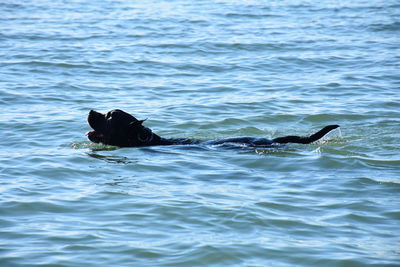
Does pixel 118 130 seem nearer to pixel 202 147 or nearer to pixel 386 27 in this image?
pixel 202 147

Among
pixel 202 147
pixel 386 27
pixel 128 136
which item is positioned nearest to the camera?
pixel 202 147

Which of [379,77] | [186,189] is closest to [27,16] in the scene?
[379,77]

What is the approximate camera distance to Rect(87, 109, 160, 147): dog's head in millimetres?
8875

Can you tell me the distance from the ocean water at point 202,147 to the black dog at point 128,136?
5.6 inches

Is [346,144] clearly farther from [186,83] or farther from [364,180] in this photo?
[186,83]

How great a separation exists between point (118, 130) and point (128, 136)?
0.65ft

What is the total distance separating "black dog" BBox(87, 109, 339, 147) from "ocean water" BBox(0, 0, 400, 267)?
5.6 inches

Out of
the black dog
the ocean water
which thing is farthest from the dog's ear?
the ocean water

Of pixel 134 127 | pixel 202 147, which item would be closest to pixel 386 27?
pixel 202 147

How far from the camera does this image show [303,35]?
711 inches

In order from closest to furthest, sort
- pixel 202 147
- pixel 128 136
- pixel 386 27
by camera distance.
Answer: pixel 202 147 < pixel 128 136 < pixel 386 27

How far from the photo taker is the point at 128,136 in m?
9.07

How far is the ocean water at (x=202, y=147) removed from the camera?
573cm

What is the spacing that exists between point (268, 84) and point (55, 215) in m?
7.47
